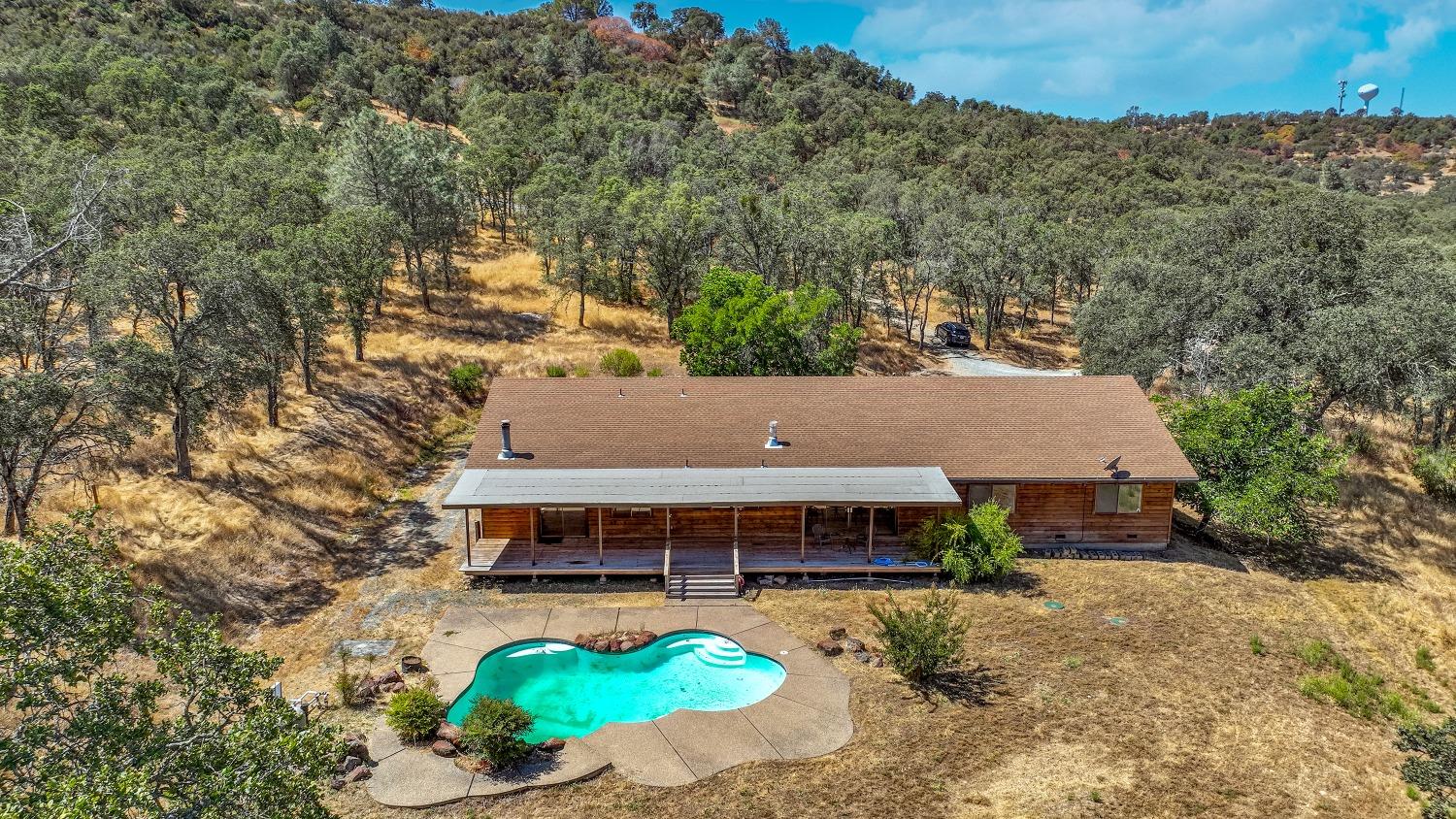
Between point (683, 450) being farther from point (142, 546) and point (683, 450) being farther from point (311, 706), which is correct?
point (142, 546)

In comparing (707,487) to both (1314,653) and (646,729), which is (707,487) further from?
(1314,653)

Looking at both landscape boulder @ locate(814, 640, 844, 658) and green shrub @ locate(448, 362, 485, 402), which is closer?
landscape boulder @ locate(814, 640, 844, 658)

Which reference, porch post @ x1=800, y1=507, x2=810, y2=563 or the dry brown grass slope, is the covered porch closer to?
porch post @ x1=800, y1=507, x2=810, y2=563

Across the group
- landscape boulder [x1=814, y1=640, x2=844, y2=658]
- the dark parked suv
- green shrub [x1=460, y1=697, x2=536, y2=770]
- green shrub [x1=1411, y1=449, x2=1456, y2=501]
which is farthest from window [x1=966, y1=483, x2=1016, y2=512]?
the dark parked suv

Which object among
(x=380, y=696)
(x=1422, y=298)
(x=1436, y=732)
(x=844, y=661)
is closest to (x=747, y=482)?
(x=844, y=661)

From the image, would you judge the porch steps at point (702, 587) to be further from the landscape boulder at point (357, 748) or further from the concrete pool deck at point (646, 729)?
the landscape boulder at point (357, 748)

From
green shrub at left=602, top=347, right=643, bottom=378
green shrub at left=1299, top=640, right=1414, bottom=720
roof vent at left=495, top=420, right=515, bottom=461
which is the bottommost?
green shrub at left=1299, top=640, right=1414, bottom=720

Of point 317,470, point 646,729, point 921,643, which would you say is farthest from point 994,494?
point 317,470
